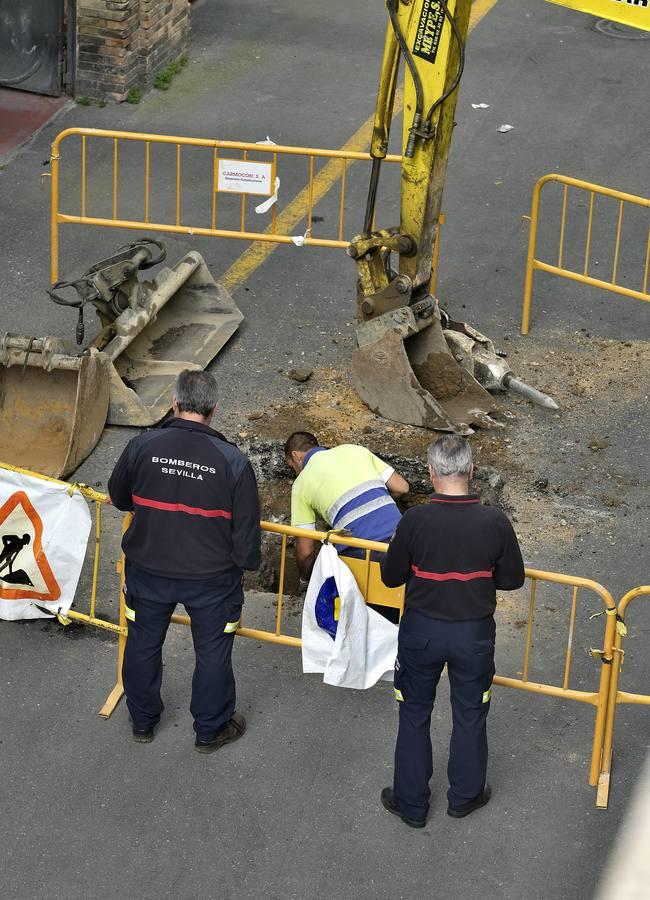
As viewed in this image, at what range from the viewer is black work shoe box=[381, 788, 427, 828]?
7.03m

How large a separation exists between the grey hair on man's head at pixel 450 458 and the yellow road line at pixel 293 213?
542 cm

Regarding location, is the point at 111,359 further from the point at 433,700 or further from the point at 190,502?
the point at 433,700

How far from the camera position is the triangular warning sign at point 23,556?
7.68 metres

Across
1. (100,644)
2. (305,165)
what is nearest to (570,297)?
(305,165)

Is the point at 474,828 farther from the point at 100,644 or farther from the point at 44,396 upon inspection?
the point at 44,396

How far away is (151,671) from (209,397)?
1.39 meters

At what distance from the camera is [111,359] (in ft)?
33.3

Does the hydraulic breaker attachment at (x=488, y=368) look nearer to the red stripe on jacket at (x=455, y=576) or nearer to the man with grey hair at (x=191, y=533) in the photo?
the man with grey hair at (x=191, y=533)

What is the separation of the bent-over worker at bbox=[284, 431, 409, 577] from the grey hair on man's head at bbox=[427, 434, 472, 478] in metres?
1.35

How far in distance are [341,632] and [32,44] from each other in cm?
920

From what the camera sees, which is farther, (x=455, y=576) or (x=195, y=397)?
(x=195, y=397)

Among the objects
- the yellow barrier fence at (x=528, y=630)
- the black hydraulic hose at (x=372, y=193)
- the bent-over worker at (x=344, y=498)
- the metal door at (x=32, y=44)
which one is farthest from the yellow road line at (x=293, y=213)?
the yellow barrier fence at (x=528, y=630)

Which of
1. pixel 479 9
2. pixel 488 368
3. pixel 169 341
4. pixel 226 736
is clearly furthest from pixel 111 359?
pixel 479 9

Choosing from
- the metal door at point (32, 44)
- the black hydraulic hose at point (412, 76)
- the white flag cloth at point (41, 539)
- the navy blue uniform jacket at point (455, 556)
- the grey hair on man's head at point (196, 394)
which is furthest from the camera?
the metal door at point (32, 44)
